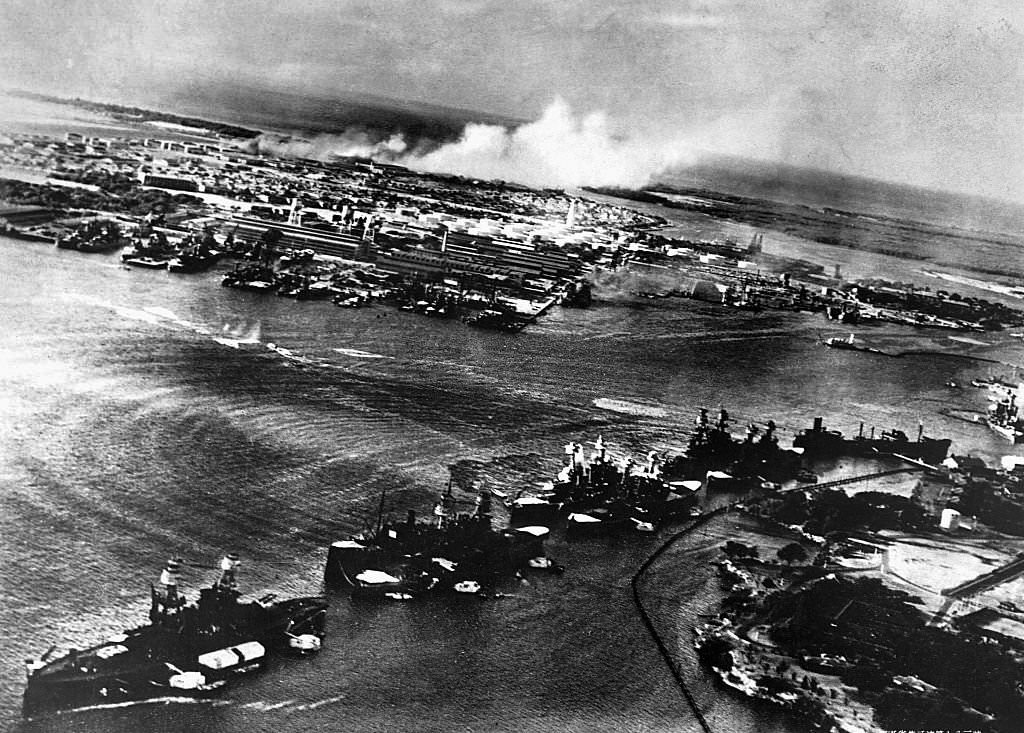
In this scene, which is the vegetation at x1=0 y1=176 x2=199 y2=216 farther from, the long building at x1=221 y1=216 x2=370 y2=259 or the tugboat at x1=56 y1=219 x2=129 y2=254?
the long building at x1=221 y1=216 x2=370 y2=259

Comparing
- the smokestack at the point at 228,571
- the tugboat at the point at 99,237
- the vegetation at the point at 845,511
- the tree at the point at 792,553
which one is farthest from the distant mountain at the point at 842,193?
the tugboat at the point at 99,237

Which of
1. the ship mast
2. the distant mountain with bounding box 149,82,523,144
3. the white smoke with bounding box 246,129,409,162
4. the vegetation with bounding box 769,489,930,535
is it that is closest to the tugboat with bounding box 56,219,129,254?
the distant mountain with bounding box 149,82,523,144

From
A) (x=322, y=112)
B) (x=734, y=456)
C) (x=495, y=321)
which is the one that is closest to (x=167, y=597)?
(x=495, y=321)

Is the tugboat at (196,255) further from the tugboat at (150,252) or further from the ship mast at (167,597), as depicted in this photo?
the ship mast at (167,597)

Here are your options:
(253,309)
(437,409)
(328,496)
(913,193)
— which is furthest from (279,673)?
(913,193)

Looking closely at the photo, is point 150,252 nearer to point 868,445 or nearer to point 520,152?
point 520,152

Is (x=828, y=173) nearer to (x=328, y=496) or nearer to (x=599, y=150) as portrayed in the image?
(x=599, y=150)

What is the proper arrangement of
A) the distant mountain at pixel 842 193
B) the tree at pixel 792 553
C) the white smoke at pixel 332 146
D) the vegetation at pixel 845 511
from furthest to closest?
the white smoke at pixel 332 146, the distant mountain at pixel 842 193, the vegetation at pixel 845 511, the tree at pixel 792 553
